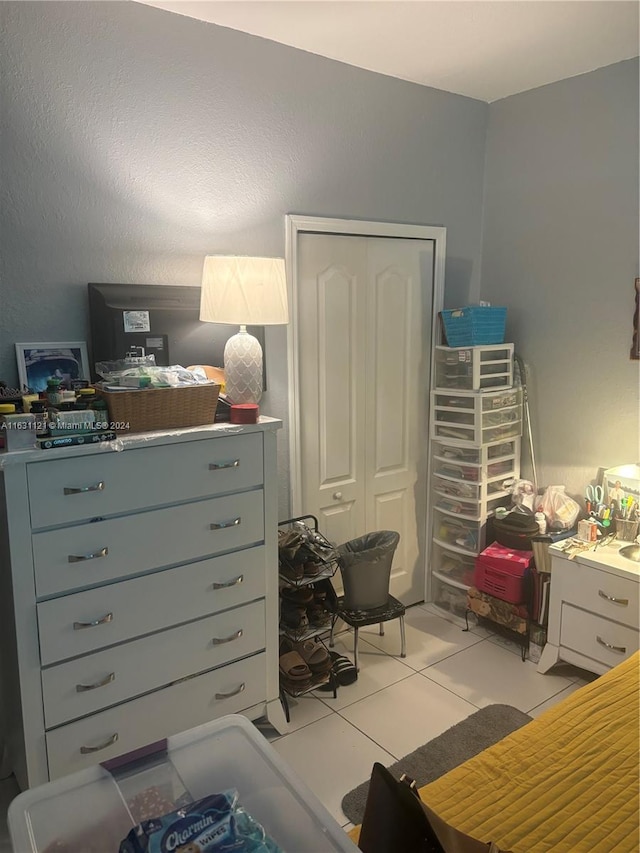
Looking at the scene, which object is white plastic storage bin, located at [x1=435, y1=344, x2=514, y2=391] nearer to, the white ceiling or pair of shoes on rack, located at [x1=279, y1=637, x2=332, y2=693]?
the white ceiling

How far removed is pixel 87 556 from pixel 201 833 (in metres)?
1.15

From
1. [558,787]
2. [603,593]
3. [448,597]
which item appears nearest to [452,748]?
[603,593]

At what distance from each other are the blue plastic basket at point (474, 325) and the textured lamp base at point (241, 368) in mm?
1233

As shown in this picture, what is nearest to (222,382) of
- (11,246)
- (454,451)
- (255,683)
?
(11,246)

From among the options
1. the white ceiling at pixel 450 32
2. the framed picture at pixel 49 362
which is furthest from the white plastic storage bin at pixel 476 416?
the framed picture at pixel 49 362

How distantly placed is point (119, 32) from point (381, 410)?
1.91m

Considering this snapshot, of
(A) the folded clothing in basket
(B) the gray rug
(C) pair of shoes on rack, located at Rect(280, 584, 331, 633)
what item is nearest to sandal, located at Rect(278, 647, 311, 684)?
(C) pair of shoes on rack, located at Rect(280, 584, 331, 633)

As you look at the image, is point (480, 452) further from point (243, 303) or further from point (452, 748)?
point (243, 303)

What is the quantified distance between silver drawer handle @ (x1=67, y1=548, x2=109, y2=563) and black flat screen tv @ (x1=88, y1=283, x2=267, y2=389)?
668mm

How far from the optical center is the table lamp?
88.4 inches

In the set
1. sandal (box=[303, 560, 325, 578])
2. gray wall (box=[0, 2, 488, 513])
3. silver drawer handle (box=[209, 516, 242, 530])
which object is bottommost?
sandal (box=[303, 560, 325, 578])

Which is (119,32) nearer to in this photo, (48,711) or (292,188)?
(292,188)

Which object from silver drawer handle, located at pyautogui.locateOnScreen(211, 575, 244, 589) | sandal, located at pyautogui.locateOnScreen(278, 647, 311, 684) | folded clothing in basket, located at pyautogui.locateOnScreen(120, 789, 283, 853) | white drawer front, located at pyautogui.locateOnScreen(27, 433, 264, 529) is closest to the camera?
folded clothing in basket, located at pyautogui.locateOnScreen(120, 789, 283, 853)

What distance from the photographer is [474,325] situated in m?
3.10
